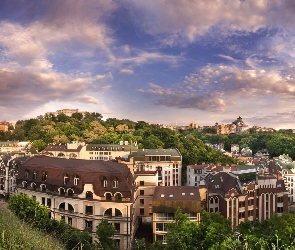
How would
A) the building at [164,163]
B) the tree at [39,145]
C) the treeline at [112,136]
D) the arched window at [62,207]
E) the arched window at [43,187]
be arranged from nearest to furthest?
the arched window at [62,207]
the arched window at [43,187]
the building at [164,163]
the treeline at [112,136]
the tree at [39,145]

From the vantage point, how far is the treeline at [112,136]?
60812mm

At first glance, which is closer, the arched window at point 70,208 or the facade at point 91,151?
the arched window at point 70,208

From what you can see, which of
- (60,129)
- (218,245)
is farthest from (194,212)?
(60,129)

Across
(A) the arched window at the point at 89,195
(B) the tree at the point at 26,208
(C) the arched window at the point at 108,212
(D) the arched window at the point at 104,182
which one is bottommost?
(C) the arched window at the point at 108,212

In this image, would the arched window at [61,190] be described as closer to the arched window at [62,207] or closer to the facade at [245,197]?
the arched window at [62,207]

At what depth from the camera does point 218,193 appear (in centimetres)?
3203

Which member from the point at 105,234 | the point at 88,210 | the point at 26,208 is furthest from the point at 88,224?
the point at 26,208

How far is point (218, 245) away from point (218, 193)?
15245mm

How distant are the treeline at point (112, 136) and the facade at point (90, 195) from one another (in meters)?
30.5

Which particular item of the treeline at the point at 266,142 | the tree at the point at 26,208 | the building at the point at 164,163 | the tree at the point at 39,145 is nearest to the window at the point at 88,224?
the tree at the point at 26,208

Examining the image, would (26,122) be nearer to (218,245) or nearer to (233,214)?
(233,214)

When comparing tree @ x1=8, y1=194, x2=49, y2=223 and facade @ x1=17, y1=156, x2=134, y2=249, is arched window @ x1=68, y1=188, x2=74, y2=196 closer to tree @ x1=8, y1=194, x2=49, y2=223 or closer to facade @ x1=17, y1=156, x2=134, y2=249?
facade @ x1=17, y1=156, x2=134, y2=249

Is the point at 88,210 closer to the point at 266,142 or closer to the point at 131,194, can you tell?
the point at 131,194

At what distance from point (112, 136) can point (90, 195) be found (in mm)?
44578
